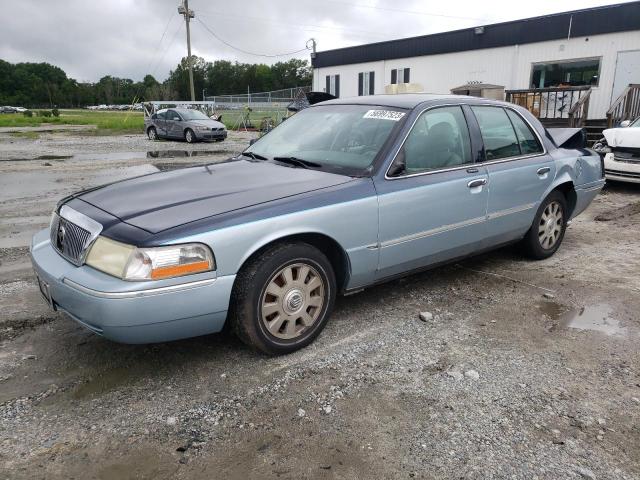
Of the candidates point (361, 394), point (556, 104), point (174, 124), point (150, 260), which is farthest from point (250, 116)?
point (361, 394)

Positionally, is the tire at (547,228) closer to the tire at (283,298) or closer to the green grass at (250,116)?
the tire at (283,298)

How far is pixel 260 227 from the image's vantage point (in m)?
2.95

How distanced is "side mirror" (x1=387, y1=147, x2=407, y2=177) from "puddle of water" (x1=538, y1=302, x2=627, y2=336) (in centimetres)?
165

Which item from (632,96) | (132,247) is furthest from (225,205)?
(632,96)

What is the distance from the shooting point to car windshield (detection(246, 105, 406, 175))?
3707mm

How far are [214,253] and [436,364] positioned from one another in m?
1.54

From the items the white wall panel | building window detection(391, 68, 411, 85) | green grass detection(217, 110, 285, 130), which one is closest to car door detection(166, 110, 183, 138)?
green grass detection(217, 110, 285, 130)

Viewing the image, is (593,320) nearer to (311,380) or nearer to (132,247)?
(311,380)

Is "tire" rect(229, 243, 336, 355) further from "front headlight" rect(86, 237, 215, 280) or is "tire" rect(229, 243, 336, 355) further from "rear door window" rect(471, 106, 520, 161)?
"rear door window" rect(471, 106, 520, 161)

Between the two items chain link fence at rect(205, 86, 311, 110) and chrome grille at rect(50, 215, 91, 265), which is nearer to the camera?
chrome grille at rect(50, 215, 91, 265)

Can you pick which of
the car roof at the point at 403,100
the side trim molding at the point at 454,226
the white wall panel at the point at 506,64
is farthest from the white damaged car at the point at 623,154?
the white wall panel at the point at 506,64

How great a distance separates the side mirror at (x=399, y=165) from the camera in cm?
358

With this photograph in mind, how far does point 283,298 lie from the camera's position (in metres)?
3.17

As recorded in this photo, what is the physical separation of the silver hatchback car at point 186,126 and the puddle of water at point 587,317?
1870cm
